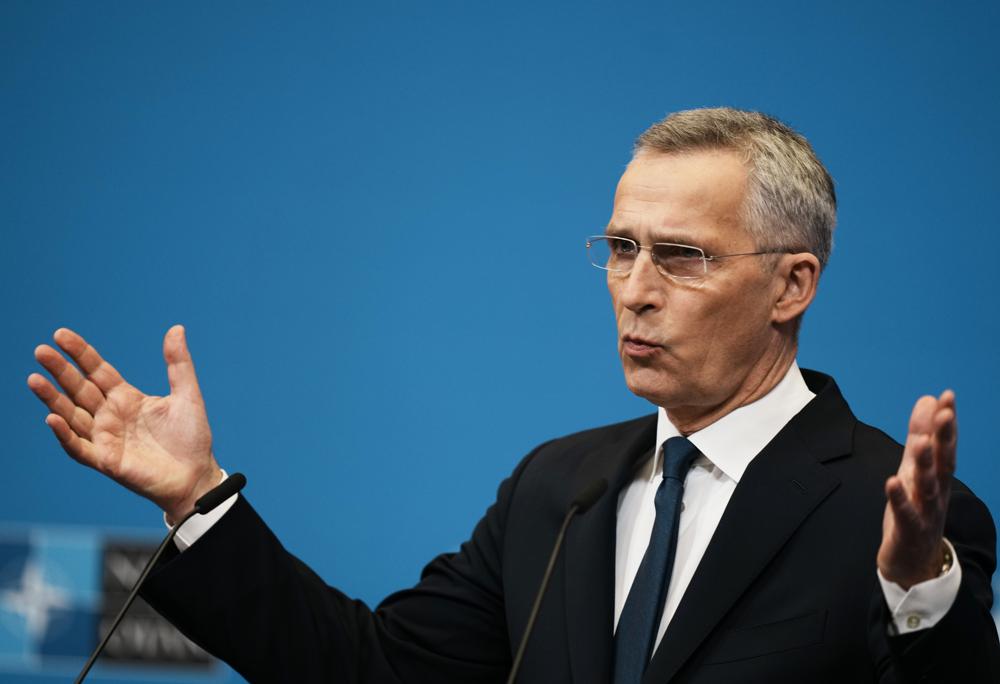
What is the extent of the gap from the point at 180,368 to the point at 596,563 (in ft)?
2.21

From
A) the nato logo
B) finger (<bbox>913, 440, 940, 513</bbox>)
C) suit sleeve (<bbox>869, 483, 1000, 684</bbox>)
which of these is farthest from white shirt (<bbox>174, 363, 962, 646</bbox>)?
the nato logo

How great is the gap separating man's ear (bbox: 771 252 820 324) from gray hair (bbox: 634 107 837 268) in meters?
0.02

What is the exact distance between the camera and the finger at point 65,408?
1632 millimetres

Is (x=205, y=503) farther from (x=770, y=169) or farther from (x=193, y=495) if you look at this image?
(x=770, y=169)

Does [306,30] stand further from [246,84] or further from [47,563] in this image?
[47,563]

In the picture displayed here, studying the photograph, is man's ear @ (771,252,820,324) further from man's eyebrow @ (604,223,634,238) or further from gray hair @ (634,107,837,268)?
man's eyebrow @ (604,223,634,238)

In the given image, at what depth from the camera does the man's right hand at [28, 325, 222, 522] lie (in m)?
1.67

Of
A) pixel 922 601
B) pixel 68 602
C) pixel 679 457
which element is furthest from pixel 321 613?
pixel 68 602

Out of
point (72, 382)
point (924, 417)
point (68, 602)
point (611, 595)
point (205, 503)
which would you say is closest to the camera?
point (924, 417)

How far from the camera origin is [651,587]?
1.74 m

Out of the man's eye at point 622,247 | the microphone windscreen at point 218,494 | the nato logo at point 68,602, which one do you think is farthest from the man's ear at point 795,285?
the nato logo at point 68,602

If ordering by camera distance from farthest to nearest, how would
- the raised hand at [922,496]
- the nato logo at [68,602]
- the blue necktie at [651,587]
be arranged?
1. the nato logo at [68,602]
2. the blue necktie at [651,587]
3. the raised hand at [922,496]

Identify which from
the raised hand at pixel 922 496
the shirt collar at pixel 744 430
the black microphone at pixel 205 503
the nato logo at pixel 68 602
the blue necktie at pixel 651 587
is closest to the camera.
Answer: the raised hand at pixel 922 496

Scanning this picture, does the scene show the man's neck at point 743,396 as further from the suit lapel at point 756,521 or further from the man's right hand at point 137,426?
the man's right hand at point 137,426
